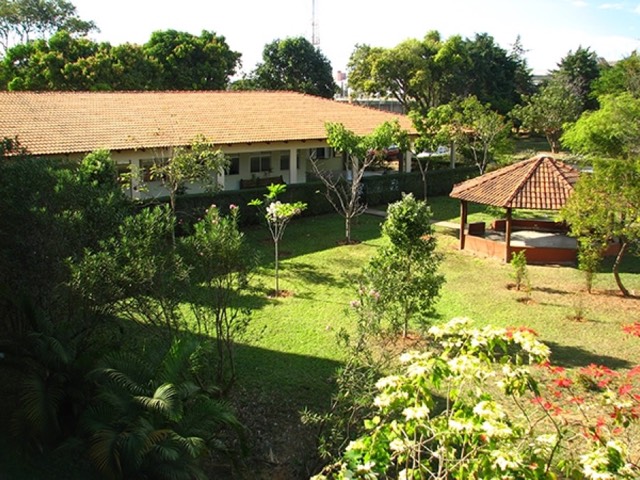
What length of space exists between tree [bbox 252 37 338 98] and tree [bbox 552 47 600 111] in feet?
83.9

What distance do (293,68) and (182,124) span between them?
32.8m

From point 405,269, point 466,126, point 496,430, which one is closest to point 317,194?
point 466,126

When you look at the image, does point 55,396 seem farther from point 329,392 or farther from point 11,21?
point 11,21

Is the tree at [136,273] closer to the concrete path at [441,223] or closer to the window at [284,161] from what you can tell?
the concrete path at [441,223]

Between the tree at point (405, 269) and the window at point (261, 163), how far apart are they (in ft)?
59.6

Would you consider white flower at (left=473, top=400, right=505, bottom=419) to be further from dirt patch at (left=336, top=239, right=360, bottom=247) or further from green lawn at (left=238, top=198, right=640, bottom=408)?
dirt patch at (left=336, top=239, right=360, bottom=247)

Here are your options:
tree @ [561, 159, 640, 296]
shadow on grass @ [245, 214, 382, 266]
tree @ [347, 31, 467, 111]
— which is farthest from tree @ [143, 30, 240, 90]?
tree @ [561, 159, 640, 296]

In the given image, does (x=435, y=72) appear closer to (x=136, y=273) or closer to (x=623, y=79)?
(x=623, y=79)

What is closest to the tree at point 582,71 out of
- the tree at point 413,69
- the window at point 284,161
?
the tree at point 413,69

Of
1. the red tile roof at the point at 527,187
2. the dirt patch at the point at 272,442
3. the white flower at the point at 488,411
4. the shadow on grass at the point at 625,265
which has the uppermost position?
the red tile roof at the point at 527,187

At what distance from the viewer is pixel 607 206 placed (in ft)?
51.3

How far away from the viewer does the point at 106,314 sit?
30.7 feet

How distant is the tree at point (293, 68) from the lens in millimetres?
56062

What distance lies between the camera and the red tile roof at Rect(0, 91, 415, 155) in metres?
22.0
